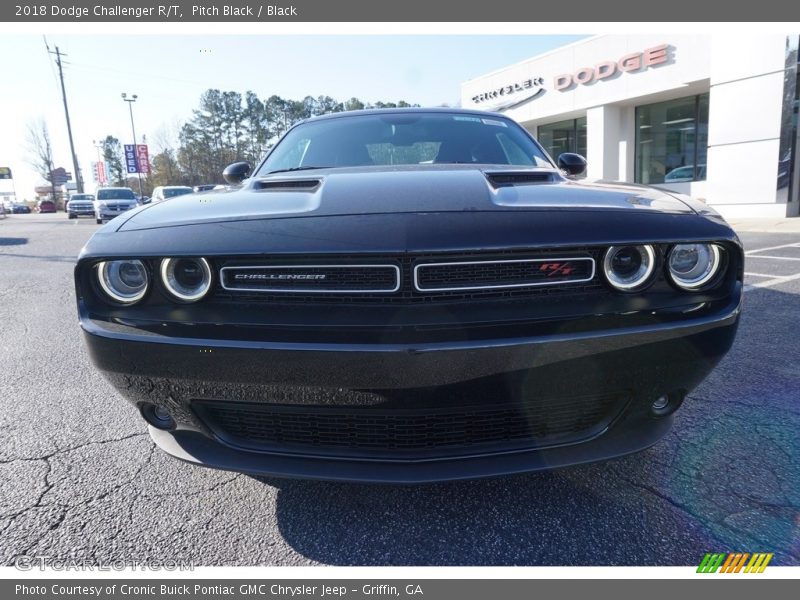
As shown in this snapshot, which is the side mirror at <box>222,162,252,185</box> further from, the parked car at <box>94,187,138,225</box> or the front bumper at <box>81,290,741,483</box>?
the parked car at <box>94,187,138,225</box>

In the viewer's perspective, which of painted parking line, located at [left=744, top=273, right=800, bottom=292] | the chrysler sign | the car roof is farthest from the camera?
the chrysler sign

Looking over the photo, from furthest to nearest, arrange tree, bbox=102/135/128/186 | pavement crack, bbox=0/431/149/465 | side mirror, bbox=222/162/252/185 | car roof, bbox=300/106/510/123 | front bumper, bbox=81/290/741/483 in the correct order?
tree, bbox=102/135/128/186 < car roof, bbox=300/106/510/123 < side mirror, bbox=222/162/252/185 < pavement crack, bbox=0/431/149/465 < front bumper, bbox=81/290/741/483

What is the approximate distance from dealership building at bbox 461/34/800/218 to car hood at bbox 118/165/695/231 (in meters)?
13.1

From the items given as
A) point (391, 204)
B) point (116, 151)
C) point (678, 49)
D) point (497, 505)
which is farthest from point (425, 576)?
point (116, 151)

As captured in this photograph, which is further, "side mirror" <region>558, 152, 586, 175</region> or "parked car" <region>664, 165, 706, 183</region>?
"parked car" <region>664, 165, 706, 183</region>

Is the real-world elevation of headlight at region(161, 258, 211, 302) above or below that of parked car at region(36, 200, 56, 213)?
below

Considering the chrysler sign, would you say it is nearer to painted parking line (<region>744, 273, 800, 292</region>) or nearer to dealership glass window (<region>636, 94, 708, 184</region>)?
dealership glass window (<region>636, 94, 708, 184</region>)

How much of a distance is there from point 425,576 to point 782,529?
3.79ft

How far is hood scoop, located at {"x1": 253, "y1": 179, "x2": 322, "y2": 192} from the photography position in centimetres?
194

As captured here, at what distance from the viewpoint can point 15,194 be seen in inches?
3509

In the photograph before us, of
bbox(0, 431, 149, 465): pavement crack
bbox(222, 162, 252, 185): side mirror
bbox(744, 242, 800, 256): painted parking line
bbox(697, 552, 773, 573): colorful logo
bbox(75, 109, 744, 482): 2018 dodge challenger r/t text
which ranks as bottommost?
bbox(744, 242, 800, 256): painted parking line

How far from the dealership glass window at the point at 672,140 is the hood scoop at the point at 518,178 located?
609 inches

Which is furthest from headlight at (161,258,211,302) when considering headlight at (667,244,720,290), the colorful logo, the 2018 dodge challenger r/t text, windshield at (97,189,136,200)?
windshield at (97,189,136,200)

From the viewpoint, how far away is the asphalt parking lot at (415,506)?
1586 mm
